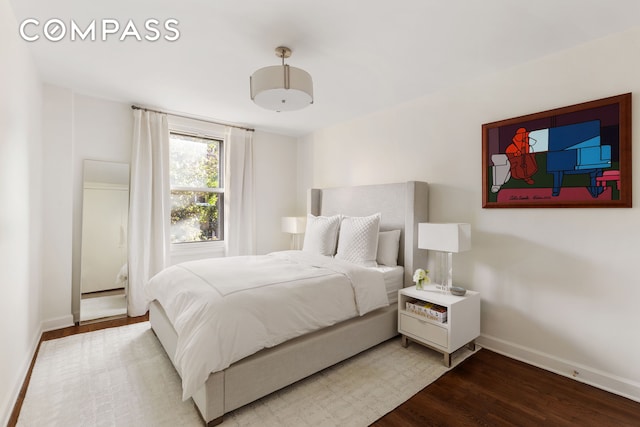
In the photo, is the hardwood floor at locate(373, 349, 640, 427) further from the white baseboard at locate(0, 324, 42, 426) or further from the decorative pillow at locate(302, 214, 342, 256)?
the white baseboard at locate(0, 324, 42, 426)

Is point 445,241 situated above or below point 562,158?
below

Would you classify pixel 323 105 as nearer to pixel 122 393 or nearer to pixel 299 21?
pixel 299 21

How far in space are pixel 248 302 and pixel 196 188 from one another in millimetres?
2732

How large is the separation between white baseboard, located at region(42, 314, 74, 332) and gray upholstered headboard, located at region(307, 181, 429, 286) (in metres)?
3.23

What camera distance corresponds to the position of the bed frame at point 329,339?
5.73ft

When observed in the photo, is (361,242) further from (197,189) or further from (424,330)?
(197,189)

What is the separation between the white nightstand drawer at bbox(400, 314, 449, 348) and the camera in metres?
2.37

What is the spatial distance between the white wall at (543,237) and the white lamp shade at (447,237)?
14.7 inches

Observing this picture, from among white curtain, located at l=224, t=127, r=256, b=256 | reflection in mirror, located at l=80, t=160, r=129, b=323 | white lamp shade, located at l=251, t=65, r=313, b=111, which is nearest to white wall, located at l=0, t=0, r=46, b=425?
reflection in mirror, located at l=80, t=160, r=129, b=323

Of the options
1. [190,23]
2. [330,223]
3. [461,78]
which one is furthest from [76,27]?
[461,78]

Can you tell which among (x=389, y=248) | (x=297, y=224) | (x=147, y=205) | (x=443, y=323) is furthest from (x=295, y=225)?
(x=443, y=323)

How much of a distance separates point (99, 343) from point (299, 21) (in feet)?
10.7

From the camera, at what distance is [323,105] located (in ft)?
11.5

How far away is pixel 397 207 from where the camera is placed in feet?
10.8
